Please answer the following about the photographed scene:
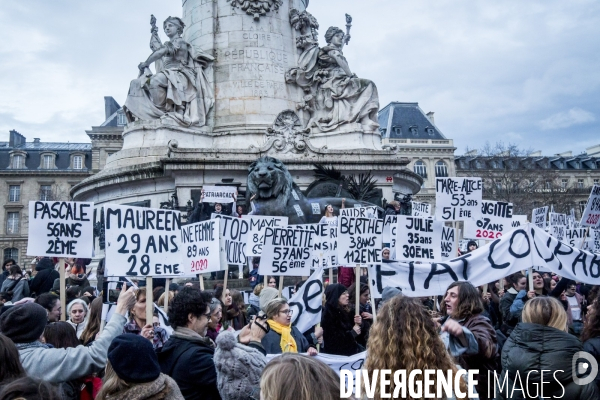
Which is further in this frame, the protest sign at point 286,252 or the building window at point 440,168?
the building window at point 440,168

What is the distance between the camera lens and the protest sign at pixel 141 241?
22.2ft

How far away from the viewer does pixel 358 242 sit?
9211mm

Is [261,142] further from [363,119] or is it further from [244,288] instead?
[244,288]

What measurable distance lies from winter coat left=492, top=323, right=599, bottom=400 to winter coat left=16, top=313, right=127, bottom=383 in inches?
108

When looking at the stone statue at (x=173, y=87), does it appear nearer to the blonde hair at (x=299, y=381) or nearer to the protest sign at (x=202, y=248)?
the protest sign at (x=202, y=248)

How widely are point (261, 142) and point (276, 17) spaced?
5.15m

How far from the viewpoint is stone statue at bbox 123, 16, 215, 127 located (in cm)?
2091

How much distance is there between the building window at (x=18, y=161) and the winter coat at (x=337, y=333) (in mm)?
66113

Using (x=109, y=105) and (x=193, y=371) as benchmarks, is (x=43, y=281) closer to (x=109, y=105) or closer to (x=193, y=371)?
(x=193, y=371)

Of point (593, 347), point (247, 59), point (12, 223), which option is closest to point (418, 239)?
point (593, 347)

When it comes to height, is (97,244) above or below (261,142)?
below

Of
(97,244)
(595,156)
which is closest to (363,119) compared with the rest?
(97,244)

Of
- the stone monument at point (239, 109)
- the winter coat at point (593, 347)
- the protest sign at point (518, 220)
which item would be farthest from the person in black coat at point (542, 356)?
the stone monument at point (239, 109)

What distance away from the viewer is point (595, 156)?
80250 millimetres
